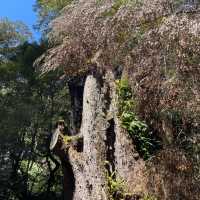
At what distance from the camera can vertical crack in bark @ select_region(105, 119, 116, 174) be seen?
8461 mm

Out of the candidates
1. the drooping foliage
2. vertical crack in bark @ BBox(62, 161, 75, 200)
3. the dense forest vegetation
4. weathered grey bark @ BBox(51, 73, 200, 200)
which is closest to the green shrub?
the dense forest vegetation

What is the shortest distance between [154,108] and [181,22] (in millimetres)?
1628

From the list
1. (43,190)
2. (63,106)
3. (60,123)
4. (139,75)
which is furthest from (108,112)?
(43,190)

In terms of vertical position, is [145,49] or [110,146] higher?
[145,49]

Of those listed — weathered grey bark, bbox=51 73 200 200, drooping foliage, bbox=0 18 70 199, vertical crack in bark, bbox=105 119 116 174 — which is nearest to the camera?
weathered grey bark, bbox=51 73 200 200

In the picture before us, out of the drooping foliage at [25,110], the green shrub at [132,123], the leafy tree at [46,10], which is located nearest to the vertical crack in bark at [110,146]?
the green shrub at [132,123]

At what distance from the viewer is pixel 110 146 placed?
873 centimetres

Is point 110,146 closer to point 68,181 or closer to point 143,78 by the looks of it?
point 68,181

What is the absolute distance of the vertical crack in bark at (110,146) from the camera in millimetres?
8461

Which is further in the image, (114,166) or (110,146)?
(110,146)

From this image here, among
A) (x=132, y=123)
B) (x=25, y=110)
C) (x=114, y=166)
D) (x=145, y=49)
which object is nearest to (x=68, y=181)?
(x=114, y=166)

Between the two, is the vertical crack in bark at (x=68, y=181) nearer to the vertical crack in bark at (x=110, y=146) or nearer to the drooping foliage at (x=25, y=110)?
the vertical crack in bark at (x=110, y=146)

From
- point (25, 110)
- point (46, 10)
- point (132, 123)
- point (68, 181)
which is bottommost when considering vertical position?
point (68, 181)

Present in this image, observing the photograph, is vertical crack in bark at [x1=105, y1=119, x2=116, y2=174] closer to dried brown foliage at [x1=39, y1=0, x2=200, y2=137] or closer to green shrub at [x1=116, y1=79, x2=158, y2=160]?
green shrub at [x1=116, y1=79, x2=158, y2=160]
